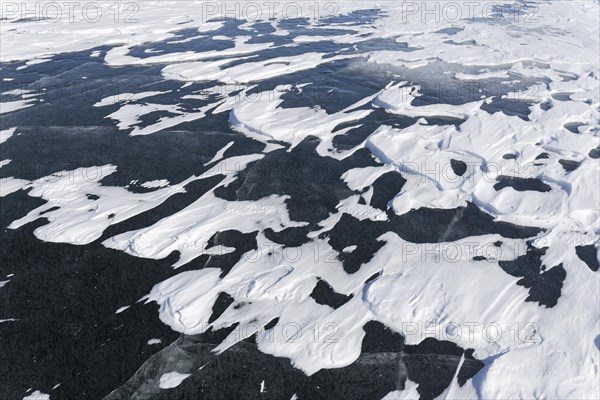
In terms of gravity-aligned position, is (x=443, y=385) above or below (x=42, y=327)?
below

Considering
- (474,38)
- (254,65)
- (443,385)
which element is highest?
(474,38)

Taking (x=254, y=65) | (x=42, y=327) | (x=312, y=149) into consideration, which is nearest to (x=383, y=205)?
(x=312, y=149)

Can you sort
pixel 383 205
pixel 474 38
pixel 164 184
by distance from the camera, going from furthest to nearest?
Result: pixel 474 38 → pixel 164 184 → pixel 383 205

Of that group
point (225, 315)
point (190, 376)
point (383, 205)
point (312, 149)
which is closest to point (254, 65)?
point (312, 149)

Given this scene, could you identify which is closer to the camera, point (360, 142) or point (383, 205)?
point (383, 205)

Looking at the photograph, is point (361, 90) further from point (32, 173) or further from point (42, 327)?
point (42, 327)

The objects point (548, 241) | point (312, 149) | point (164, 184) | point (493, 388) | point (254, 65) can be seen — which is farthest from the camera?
point (254, 65)
